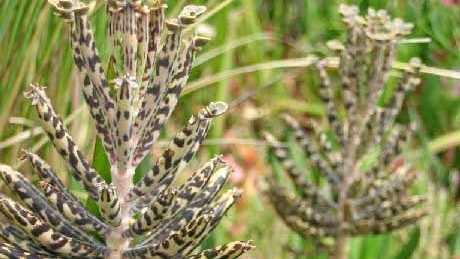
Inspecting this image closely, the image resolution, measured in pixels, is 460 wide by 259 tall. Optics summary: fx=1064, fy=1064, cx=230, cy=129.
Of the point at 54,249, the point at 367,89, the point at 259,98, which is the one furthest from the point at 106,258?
the point at 259,98

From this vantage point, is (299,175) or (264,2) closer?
(299,175)

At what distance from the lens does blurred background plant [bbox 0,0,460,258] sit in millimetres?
979

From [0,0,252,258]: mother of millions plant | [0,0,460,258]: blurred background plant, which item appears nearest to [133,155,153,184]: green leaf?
[0,0,460,258]: blurred background plant

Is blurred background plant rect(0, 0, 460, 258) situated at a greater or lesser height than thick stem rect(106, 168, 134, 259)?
lesser

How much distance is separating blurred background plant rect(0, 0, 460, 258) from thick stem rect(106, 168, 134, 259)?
93 millimetres

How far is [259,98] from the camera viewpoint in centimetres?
212

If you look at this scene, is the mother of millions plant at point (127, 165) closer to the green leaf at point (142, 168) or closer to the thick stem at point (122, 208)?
the thick stem at point (122, 208)

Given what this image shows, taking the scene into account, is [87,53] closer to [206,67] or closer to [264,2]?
[206,67]

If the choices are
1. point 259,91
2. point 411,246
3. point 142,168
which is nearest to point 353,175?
point 411,246

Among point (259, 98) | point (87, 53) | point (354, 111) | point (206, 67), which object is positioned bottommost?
point (259, 98)

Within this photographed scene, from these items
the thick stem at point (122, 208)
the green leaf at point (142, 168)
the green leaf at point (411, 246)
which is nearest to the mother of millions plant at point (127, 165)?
the thick stem at point (122, 208)

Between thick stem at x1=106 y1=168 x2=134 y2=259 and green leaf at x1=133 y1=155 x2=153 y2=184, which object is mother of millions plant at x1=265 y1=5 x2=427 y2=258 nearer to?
green leaf at x1=133 y1=155 x2=153 y2=184

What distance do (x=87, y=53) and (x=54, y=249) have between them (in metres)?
0.10

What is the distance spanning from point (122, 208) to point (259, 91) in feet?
3.67
